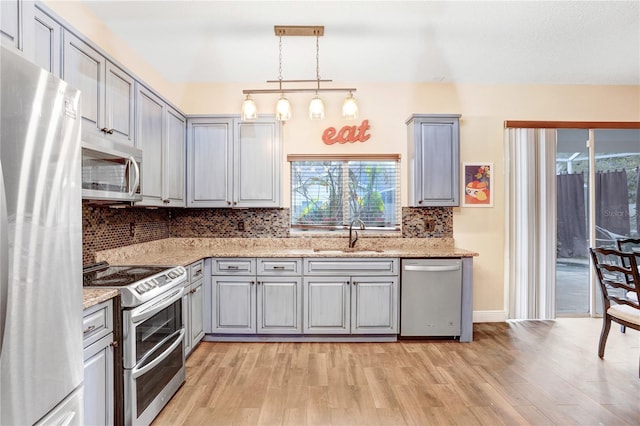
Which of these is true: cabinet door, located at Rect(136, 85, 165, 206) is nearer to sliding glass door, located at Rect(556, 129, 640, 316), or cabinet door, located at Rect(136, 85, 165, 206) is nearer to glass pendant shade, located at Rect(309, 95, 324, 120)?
glass pendant shade, located at Rect(309, 95, 324, 120)

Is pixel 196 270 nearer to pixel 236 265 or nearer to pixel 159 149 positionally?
pixel 236 265

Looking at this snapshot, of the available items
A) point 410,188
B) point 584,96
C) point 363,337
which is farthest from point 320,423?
point 584,96

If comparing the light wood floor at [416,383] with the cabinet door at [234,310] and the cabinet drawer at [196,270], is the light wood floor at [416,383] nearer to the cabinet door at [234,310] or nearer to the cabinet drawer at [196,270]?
the cabinet door at [234,310]

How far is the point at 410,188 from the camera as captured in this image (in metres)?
3.72

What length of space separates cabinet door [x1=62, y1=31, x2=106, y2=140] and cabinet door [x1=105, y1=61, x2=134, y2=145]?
0.06 m

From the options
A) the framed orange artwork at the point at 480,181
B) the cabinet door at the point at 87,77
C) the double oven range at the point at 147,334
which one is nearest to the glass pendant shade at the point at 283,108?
the cabinet door at the point at 87,77

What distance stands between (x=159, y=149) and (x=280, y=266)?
157 centimetres

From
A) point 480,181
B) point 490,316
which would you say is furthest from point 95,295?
point 490,316

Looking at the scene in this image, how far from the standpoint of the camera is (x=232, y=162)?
11.8 ft

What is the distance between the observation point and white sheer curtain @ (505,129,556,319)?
386cm

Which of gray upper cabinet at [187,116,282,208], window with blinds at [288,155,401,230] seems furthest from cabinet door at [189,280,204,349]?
window with blinds at [288,155,401,230]

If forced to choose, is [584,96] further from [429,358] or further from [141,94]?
[141,94]

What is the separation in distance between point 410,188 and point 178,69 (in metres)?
2.85

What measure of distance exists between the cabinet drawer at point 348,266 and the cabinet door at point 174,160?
1.48 metres
